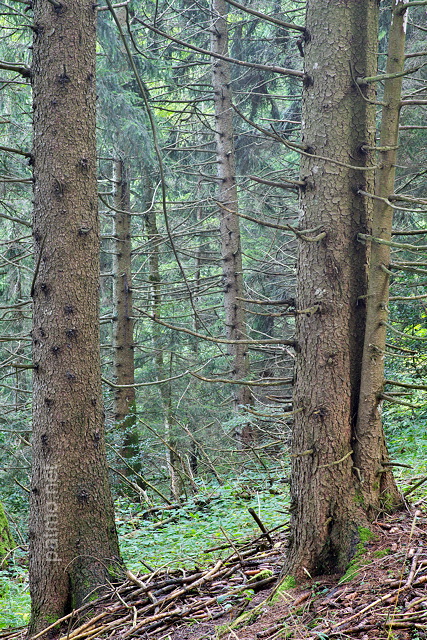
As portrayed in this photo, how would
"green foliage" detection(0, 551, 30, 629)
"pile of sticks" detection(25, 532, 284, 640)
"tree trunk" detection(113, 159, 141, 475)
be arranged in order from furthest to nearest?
"tree trunk" detection(113, 159, 141, 475) → "green foliage" detection(0, 551, 30, 629) → "pile of sticks" detection(25, 532, 284, 640)

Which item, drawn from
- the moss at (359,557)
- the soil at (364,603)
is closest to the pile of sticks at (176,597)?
the soil at (364,603)

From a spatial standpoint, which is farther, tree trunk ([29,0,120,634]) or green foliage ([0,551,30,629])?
green foliage ([0,551,30,629])

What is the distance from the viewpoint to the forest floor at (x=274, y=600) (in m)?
2.44

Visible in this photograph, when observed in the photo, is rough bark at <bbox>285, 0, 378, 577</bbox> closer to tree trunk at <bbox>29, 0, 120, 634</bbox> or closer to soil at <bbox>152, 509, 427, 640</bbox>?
soil at <bbox>152, 509, 427, 640</bbox>

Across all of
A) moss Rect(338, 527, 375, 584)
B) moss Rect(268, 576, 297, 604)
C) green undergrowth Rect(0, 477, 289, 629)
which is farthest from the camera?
green undergrowth Rect(0, 477, 289, 629)

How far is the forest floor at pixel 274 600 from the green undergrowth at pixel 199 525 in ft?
2.13

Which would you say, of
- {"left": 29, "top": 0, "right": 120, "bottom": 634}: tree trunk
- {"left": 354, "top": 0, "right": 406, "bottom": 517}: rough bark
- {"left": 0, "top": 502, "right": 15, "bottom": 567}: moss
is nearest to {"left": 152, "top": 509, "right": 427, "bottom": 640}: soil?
{"left": 354, "top": 0, "right": 406, "bottom": 517}: rough bark

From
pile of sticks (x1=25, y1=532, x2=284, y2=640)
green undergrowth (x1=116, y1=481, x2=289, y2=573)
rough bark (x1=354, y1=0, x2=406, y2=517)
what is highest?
rough bark (x1=354, y1=0, x2=406, y2=517)

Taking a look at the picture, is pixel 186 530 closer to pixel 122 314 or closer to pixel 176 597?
pixel 176 597

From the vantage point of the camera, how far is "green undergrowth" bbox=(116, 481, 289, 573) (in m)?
5.04

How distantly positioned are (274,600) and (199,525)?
10.6 feet

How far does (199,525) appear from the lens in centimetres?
604

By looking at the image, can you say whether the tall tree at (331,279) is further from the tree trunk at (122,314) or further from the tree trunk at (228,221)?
the tree trunk at (228,221)

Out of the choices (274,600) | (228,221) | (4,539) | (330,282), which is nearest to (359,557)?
(274,600)
